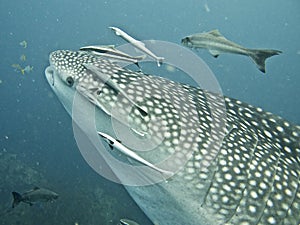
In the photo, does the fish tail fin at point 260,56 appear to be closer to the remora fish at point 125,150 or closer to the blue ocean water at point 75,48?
the remora fish at point 125,150

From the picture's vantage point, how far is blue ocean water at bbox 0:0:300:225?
14.5 m

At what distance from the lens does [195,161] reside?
3080 mm

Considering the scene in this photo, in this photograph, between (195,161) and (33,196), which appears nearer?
(195,161)

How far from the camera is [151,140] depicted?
2986 mm

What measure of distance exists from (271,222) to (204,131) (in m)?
1.06

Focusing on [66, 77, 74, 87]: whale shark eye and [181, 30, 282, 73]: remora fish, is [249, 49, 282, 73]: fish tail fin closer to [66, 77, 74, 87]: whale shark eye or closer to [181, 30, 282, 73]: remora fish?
[181, 30, 282, 73]: remora fish

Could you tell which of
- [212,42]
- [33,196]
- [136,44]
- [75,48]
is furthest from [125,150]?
[75,48]

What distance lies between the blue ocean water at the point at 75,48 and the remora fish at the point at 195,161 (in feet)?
31.9

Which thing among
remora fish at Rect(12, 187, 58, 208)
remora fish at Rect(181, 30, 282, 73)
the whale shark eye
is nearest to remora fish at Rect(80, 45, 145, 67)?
the whale shark eye

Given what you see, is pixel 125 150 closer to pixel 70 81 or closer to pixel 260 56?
pixel 70 81

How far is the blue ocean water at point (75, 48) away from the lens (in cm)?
1452

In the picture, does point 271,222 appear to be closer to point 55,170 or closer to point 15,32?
point 55,170

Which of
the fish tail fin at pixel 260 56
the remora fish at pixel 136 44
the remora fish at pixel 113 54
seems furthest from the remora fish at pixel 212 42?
the remora fish at pixel 113 54

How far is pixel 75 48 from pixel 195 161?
6412 cm
